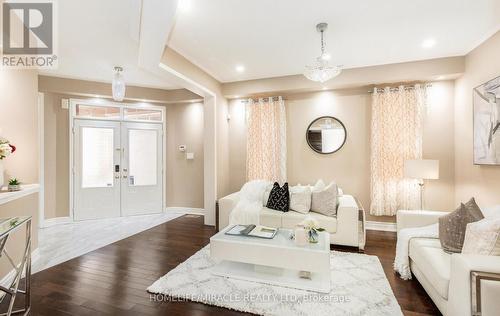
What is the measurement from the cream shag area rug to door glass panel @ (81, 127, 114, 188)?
3213 mm

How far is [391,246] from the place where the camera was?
3445 mm

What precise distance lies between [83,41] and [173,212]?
3.69 metres

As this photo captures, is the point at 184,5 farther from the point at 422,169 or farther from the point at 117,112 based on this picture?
the point at 422,169

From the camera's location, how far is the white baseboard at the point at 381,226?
4.15m

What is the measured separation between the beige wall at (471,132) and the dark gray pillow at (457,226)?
42.4 inches

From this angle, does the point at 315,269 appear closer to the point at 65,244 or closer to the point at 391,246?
the point at 391,246

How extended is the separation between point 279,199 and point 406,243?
175 cm

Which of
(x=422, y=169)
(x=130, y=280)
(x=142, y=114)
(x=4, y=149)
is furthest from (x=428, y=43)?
(x=142, y=114)

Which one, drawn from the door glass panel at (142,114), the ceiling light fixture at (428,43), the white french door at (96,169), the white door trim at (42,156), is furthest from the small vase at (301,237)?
the white door trim at (42,156)

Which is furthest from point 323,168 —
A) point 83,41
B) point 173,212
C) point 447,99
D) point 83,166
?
point 83,166

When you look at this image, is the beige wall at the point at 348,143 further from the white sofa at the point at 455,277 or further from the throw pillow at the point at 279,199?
the white sofa at the point at 455,277

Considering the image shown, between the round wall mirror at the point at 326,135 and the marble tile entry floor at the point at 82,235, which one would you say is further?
the round wall mirror at the point at 326,135

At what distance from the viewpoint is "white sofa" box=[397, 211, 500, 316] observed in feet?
4.72

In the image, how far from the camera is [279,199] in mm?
3768
